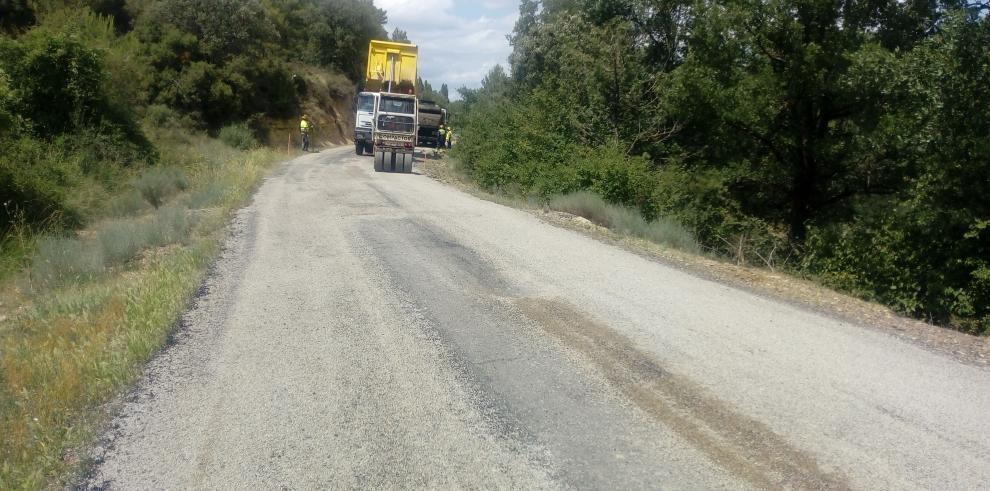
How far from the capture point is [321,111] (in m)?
55.1

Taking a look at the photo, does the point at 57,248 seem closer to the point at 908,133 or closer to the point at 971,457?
the point at 971,457

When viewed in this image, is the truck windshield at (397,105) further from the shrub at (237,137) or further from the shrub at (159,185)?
the shrub at (237,137)

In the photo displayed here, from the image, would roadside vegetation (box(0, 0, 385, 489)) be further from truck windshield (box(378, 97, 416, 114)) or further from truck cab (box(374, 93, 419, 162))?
truck windshield (box(378, 97, 416, 114))

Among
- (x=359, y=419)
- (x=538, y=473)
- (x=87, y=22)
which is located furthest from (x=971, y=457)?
(x=87, y=22)

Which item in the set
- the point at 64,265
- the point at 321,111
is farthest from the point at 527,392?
the point at 321,111

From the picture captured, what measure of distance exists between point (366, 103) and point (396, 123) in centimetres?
476

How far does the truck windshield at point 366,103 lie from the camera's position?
31216 millimetres

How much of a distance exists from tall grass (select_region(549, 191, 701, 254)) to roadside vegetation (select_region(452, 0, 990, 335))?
3.2 inches

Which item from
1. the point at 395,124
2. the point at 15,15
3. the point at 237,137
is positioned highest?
the point at 15,15

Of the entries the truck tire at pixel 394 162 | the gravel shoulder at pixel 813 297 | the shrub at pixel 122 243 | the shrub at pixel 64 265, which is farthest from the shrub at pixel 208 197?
the truck tire at pixel 394 162

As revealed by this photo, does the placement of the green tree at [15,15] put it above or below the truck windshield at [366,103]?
above

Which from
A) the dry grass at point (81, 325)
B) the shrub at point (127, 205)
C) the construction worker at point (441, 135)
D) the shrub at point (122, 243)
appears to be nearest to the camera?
the dry grass at point (81, 325)

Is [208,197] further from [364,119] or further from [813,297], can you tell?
[364,119]

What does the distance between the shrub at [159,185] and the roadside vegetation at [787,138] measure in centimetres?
943
